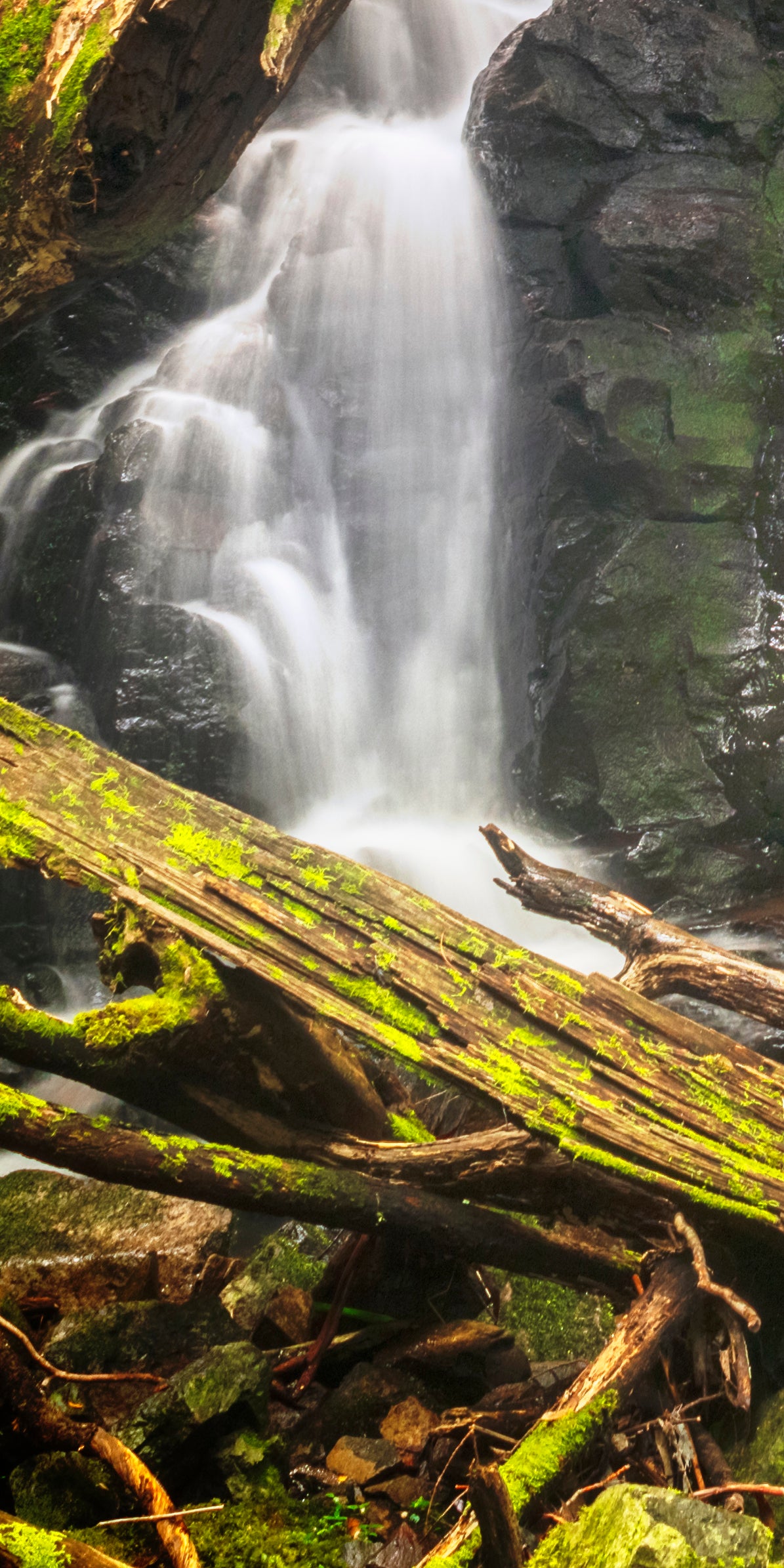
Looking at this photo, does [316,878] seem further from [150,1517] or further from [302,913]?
[150,1517]

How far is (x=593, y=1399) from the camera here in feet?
7.22

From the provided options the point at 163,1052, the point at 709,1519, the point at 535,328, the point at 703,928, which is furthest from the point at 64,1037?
the point at 535,328

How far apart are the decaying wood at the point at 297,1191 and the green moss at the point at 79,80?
8.74 ft

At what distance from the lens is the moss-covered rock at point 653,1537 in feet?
5.22

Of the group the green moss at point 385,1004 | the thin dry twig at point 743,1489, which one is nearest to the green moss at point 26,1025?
the green moss at point 385,1004

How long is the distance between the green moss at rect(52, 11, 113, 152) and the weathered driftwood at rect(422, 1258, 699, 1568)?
3617 millimetres

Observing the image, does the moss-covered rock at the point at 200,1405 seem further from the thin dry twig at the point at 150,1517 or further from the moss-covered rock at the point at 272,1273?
the moss-covered rock at the point at 272,1273

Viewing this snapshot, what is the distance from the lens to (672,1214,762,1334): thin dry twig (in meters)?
2.29

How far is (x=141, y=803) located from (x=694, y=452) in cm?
752

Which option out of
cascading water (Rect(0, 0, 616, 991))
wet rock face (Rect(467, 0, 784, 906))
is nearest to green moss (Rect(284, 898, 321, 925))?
cascading water (Rect(0, 0, 616, 991))

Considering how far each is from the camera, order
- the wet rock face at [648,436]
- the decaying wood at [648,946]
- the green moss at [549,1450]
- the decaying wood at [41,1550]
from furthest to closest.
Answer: the wet rock face at [648,436], the decaying wood at [648,946], the green moss at [549,1450], the decaying wood at [41,1550]

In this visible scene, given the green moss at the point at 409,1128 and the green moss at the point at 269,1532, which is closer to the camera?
the green moss at the point at 269,1532

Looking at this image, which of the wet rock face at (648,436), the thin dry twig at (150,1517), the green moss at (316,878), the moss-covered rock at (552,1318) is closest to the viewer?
the thin dry twig at (150,1517)

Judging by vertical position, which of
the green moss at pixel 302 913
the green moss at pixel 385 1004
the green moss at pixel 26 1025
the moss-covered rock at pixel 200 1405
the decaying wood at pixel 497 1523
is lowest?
the moss-covered rock at pixel 200 1405
